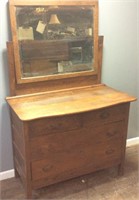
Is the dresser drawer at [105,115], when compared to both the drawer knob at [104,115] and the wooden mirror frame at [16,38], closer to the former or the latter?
the drawer knob at [104,115]

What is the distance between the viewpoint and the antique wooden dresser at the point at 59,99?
5.81 ft

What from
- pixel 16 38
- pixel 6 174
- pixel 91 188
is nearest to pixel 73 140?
pixel 91 188

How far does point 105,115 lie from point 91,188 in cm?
63

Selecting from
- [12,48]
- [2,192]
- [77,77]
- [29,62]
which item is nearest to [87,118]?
[77,77]

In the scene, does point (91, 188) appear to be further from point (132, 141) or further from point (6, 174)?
point (132, 141)

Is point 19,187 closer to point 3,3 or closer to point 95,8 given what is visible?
point 3,3

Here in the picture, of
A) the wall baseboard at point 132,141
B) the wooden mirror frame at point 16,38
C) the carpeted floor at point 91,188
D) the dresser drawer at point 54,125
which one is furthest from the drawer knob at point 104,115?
the wall baseboard at point 132,141

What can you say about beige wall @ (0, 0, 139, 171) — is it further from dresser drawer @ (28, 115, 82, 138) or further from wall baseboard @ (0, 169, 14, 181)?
dresser drawer @ (28, 115, 82, 138)

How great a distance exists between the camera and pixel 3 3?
184 cm

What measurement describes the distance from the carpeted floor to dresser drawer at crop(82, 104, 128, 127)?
1.82 feet

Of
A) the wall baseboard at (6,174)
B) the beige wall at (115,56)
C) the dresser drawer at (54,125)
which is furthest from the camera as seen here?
the wall baseboard at (6,174)

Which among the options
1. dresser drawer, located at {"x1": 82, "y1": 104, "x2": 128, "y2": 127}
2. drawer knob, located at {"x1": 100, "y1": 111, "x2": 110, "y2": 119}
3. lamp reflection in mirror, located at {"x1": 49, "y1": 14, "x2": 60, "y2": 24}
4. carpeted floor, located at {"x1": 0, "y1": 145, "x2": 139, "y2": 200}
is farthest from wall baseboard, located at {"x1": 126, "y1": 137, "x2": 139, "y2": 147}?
lamp reflection in mirror, located at {"x1": 49, "y1": 14, "x2": 60, "y2": 24}

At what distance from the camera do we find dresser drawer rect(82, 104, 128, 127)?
1.86 meters

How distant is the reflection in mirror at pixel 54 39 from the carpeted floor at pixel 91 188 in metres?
0.94
